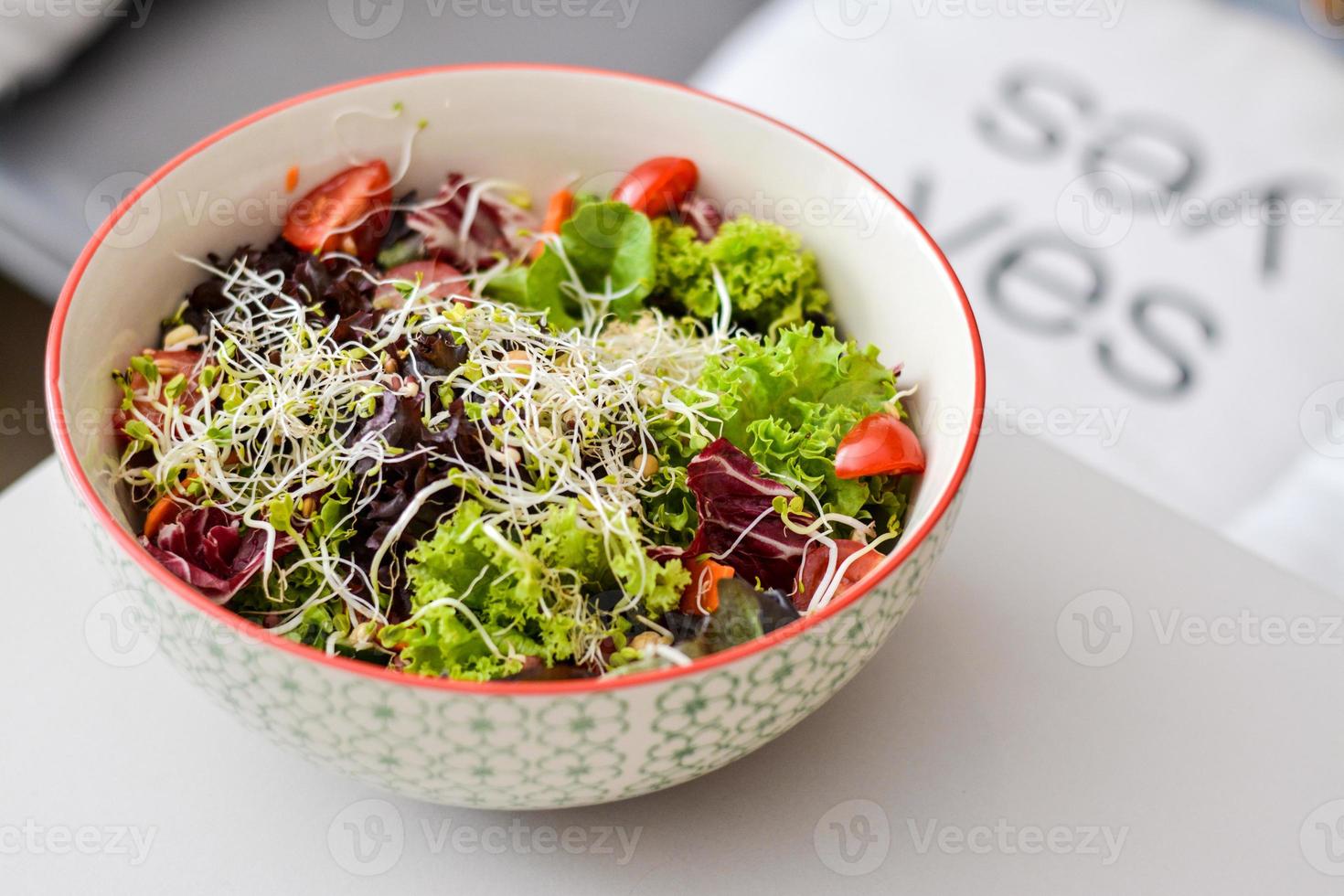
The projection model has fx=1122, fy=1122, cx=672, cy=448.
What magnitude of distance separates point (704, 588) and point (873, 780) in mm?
272

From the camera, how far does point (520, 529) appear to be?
0.92 meters

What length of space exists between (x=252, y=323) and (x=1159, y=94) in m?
1.82

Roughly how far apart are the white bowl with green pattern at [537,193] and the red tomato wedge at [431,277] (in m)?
0.13

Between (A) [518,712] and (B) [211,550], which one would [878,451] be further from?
(B) [211,550]

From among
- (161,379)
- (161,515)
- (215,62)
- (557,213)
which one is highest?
(215,62)

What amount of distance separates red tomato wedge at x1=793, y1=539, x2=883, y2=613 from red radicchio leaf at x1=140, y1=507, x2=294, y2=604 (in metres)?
0.44

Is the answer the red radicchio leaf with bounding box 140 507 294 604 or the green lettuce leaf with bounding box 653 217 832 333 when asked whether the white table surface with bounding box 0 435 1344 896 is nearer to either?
the red radicchio leaf with bounding box 140 507 294 604

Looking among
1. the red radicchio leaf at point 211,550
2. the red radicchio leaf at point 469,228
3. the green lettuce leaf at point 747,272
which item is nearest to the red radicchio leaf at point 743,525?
the green lettuce leaf at point 747,272

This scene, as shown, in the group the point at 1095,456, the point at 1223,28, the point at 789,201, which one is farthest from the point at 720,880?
the point at 1223,28

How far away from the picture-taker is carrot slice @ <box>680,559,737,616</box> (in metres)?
0.94

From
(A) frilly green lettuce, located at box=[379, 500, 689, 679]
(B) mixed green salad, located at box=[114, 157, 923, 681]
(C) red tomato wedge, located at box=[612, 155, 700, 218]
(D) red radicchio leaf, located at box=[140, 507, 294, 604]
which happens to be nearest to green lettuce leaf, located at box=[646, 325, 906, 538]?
(B) mixed green salad, located at box=[114, 157, 923, 681]

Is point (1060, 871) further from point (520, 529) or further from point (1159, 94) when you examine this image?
point (1159, 94)

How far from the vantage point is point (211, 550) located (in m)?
0.95

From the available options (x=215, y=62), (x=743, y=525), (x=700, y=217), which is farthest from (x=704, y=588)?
(x=215, y=62)
